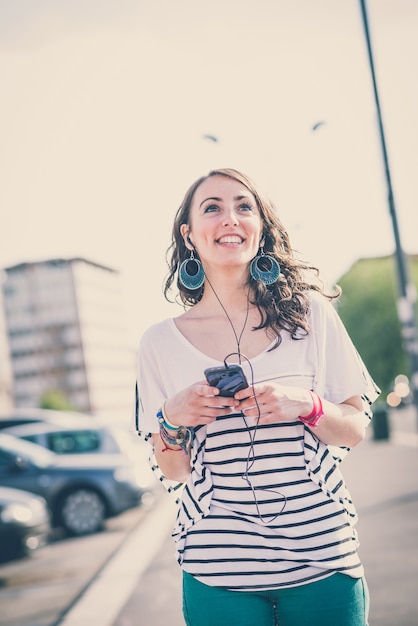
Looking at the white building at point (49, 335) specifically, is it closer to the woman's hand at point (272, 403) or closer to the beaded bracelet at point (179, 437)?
the beaded bracelet at point (179, 437)

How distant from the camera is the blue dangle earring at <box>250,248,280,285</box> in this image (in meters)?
2.53

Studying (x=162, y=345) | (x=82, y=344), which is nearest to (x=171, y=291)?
(x=162, y=345)

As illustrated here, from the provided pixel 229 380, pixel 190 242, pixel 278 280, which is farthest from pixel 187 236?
pixel 229 380

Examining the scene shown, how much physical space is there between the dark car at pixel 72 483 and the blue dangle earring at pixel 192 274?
32.4 feet

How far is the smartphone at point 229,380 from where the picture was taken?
213 cm

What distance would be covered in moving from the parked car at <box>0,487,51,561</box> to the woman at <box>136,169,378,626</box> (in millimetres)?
7177

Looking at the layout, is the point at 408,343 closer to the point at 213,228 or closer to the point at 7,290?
the point at 213,228

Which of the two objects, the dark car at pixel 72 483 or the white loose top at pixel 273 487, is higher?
the white loose top at pixel 273 487

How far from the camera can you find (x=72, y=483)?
12.2 metres

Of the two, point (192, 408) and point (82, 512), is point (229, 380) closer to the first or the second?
point (192, 408)

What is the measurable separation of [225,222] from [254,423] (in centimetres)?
66

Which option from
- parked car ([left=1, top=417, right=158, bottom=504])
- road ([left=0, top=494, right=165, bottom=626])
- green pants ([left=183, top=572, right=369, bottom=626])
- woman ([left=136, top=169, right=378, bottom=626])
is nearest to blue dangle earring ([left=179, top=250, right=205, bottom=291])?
woman ([left=136, top=169, right=378, bottom=626])

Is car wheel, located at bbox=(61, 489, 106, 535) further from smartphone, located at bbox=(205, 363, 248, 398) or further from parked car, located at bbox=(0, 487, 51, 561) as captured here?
smartphone, located at bbox=(205, 363, 248, 398)

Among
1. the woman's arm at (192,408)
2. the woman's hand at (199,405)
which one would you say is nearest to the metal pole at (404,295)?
the woman's arm at (192,408)
